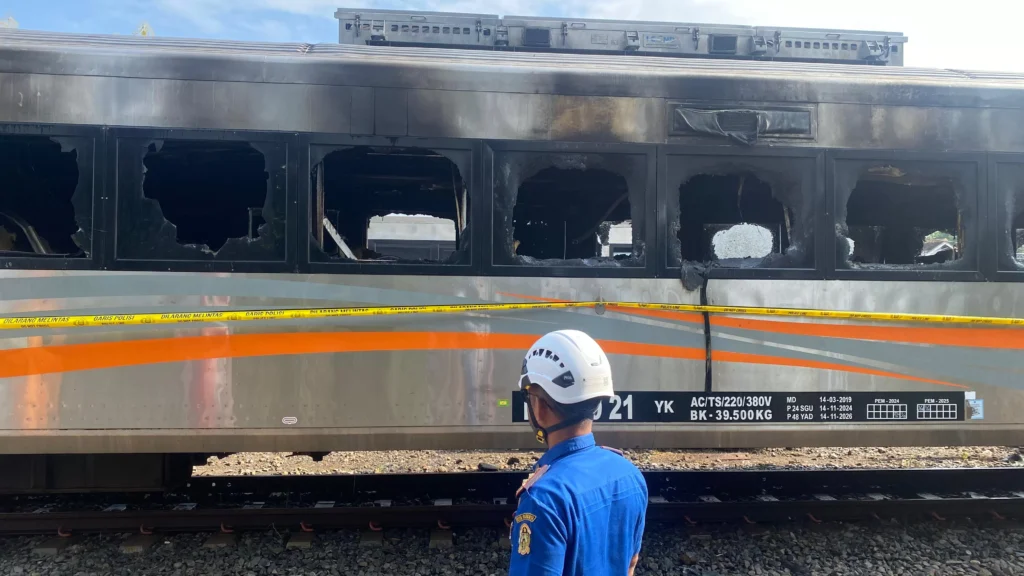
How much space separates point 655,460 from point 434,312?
11.2 feet

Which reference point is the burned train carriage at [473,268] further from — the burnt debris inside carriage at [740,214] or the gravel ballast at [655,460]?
the gravel ballast at [655,460]

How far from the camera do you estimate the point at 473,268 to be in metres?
4.05

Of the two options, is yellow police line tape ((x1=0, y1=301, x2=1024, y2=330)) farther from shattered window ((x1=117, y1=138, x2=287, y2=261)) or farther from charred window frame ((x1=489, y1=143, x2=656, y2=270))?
shattered window ((x1=117, y1=138, x2=287, y2=261))

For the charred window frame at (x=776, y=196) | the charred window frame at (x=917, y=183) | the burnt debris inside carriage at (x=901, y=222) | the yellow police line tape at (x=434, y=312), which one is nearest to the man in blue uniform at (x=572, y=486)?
the yellow police line tape at (x=434, y=312)

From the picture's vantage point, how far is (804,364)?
4.20 m

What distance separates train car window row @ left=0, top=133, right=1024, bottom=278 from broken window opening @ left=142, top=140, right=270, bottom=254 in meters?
0.02

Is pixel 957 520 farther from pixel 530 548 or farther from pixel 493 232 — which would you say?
pixel 530 548

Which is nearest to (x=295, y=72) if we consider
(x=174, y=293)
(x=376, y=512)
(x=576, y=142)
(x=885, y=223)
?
(x=174, y=293)

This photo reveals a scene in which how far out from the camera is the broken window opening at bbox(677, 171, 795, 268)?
5.42 m

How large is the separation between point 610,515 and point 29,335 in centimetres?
392

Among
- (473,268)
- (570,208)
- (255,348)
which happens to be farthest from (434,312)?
(570,208)

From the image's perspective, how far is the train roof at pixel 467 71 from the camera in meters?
3.91

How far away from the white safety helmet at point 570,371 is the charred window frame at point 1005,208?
4172 millimetres

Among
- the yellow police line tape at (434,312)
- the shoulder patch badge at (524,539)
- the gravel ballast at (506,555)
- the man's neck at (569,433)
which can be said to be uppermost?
the yellow police line tape at (434,312)
